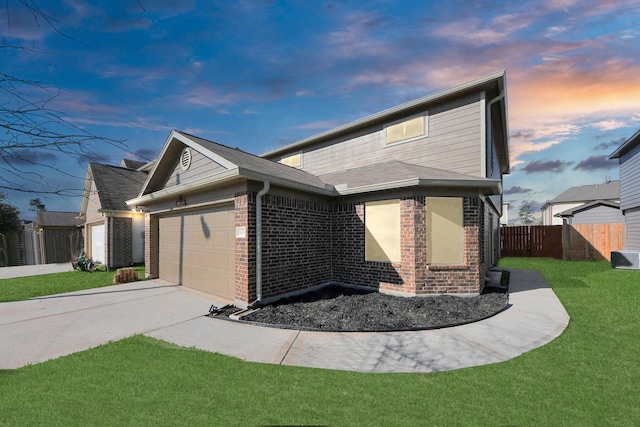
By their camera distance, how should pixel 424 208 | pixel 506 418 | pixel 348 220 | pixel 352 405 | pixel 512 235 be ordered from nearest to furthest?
pixel 506 418, pixel 352 405, pixel 424 208, pixel 348 220, pixel 512 235

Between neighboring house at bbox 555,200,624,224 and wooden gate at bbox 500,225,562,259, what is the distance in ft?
8.91

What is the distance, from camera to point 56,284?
33.2 feet

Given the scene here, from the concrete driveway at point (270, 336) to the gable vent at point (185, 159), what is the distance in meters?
4.03

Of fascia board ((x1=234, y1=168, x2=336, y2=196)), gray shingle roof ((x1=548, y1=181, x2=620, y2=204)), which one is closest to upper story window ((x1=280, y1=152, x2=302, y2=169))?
fascia board ((x1=234, y1=168, x2=336, y2=196))

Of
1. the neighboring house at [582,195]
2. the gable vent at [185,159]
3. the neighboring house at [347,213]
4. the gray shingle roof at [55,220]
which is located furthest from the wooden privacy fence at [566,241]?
the gray shingle roof at [55,220]

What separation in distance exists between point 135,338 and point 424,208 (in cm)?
679

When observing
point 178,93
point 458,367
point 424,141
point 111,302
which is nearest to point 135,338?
point 111,302

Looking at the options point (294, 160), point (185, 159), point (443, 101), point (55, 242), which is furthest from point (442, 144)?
point (55, 242)

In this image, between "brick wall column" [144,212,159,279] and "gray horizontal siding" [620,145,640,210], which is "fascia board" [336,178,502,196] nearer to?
"brick wall column" [144,212,159,279]

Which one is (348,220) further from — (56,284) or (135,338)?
(56,284)

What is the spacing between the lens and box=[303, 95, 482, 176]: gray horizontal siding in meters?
8.48

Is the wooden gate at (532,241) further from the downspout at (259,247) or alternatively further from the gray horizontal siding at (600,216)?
the downspout at (259,247)

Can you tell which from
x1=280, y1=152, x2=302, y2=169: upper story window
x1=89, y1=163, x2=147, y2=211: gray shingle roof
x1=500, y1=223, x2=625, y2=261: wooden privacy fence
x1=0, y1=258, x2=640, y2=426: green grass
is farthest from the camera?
x1=500, y1=223, x2=625, y2=261: wooden privacy fence

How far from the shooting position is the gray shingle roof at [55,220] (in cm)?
2242
